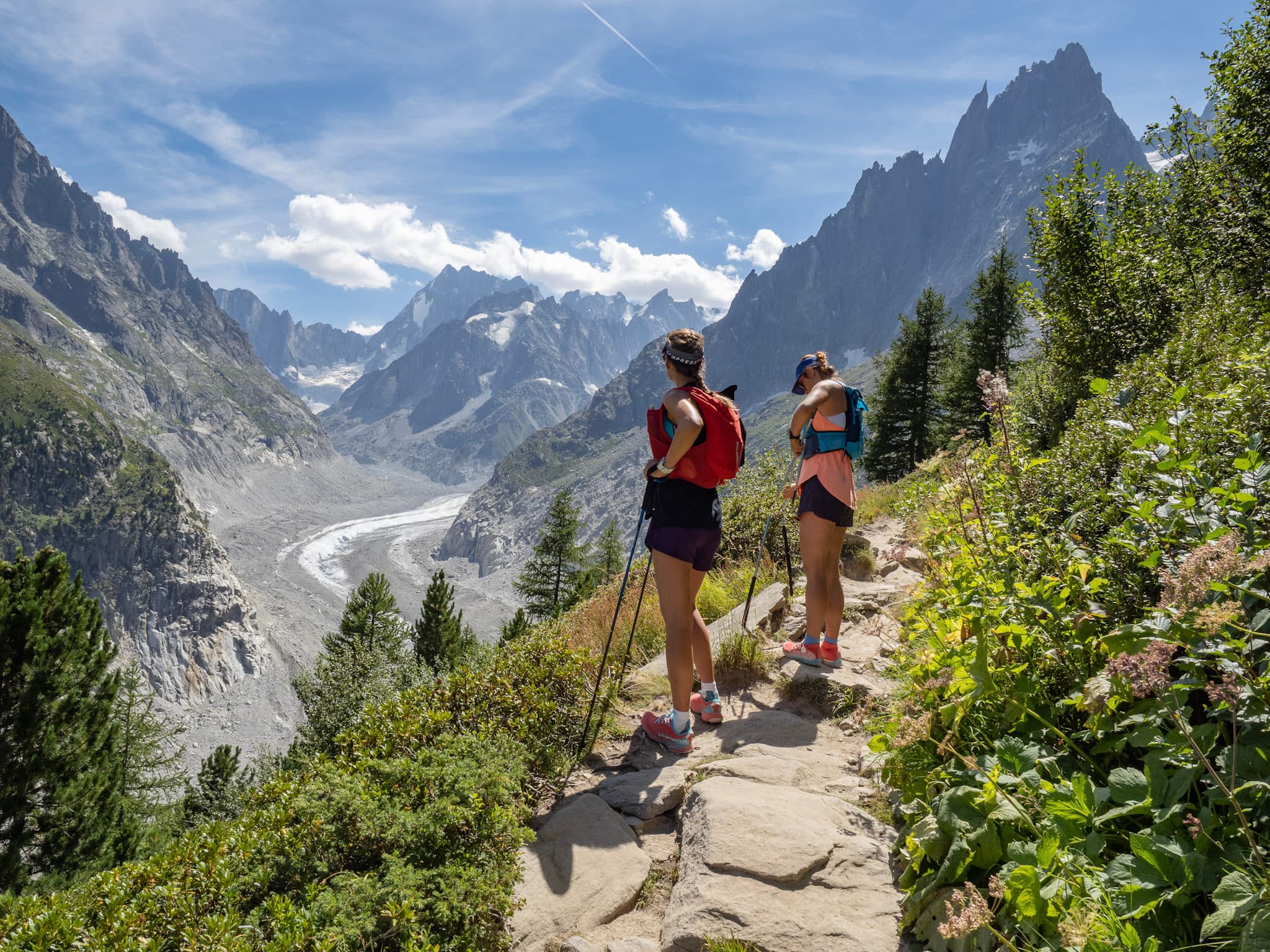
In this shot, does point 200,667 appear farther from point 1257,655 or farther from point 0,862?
point 1257,655

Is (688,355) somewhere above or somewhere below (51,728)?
above

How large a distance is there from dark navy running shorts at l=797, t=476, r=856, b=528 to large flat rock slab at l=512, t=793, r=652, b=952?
9.35 ft

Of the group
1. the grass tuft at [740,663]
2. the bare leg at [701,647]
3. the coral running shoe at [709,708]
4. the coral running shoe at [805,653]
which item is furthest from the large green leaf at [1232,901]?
the grass tuft at [740,663]

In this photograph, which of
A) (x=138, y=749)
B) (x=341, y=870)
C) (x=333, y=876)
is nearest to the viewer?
(x=333, y=876)

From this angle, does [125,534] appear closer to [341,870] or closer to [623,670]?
[623,670]

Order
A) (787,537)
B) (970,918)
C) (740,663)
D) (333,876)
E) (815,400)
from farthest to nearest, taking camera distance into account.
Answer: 1. (787,537)
2. (740,663)
3. (815,400)
4. (333,876)
5. (970,918)

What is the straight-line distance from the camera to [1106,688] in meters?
2.34

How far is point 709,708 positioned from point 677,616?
1.06 m

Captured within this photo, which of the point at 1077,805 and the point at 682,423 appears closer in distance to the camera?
the point at 1077,805

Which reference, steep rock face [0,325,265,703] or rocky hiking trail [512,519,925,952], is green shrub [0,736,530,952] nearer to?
rocky hiking trail [512,519,925,952]

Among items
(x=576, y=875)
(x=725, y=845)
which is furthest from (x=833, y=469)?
(x=576, y=875)

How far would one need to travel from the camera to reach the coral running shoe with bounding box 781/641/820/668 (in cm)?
564

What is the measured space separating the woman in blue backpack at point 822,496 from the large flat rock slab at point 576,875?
2599 millimetres

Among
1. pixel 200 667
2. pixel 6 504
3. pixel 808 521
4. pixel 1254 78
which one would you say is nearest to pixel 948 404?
pixel 1254 78
